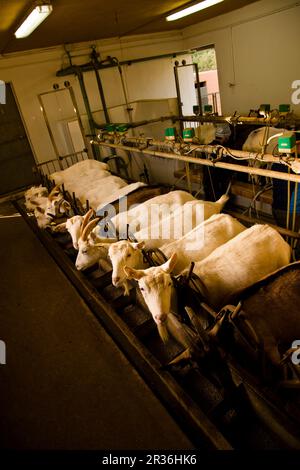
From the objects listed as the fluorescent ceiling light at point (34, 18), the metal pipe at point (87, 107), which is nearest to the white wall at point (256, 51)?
the metal pipe at point (87, 107)

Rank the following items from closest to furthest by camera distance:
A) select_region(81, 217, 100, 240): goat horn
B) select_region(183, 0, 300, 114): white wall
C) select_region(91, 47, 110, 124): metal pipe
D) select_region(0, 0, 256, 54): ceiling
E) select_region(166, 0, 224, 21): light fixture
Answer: select_region(81, 217, 100, 240): goat horn, select_region(0, 0, 256, 54): ceiling, select_region(166, 0, 224, 21): light fixture, select_region(183, 0, 300, 114): white wall, select_region(91, 47, 110, 124): metal pipe

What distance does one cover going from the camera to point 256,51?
29.3 ft

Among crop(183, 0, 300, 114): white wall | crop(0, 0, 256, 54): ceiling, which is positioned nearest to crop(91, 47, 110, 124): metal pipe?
crop(0, 0, 256, 54): ceiling

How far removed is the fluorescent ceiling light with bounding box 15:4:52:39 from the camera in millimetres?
4137

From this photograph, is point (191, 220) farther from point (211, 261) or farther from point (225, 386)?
point (225, 386)

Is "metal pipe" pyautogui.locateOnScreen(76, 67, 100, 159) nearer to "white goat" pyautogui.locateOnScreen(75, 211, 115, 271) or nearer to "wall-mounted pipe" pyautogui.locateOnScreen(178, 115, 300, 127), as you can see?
"wall-mounted pipe" pyautogui.locateOnScreen(178, 115, 300, 127)

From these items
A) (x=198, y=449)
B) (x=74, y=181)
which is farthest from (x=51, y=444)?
(x=74, y=181)

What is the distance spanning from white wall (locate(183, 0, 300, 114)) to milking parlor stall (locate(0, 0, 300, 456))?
56 mm

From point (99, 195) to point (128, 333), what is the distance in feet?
10.7

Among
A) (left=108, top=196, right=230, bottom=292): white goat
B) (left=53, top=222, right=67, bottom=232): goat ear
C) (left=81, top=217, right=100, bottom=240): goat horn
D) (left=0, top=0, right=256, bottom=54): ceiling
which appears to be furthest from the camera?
(left=53, top=222, right=67, bottom=232): goat ear

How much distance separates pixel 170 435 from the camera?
2766mm

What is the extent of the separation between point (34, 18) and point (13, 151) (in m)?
5.20

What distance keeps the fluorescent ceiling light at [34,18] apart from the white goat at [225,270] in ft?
12.5

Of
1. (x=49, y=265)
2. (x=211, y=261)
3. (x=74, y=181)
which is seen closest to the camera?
(x=211, y=261)
